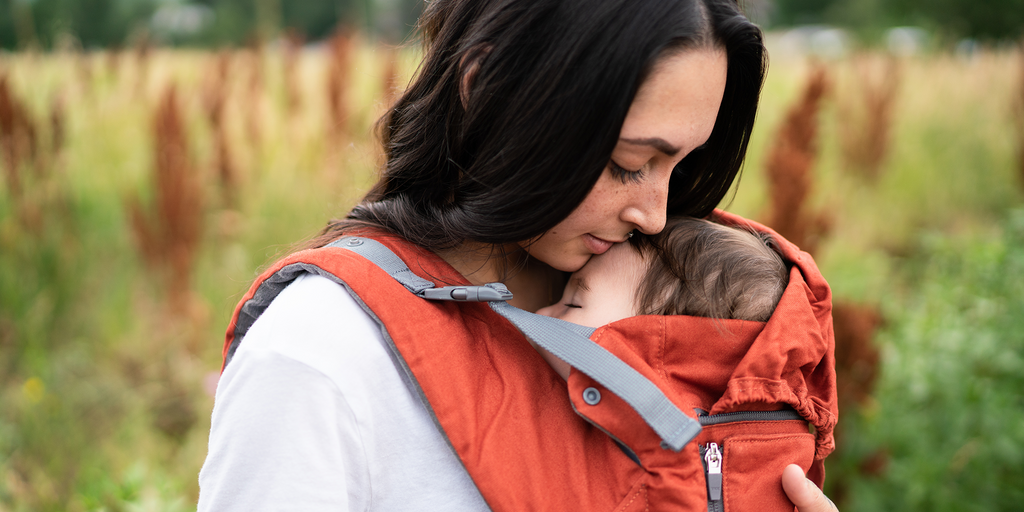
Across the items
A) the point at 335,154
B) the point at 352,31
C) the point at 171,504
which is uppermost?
the point at 352,31

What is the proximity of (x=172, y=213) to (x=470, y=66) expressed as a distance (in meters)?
2.85

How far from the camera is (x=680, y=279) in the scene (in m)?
1.32

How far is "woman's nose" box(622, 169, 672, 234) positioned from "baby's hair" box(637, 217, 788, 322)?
105mm

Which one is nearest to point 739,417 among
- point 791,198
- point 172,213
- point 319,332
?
point 319,332

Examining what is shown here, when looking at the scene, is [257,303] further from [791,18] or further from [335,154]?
[791,18]

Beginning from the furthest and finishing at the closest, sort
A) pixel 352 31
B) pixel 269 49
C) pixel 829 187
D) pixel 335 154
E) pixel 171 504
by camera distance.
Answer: pixel 829 187, pixel 269 49, pixel 352 31, pixel 335 154, pixel 171 504

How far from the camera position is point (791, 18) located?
3159 cm

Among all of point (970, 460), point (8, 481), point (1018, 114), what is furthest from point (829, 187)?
point (8, 481)

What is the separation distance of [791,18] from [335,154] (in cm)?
3232

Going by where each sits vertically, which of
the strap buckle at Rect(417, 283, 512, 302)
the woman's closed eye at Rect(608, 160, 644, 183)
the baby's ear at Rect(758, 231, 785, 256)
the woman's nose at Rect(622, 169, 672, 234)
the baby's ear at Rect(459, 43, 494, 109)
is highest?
the baby's ear at Rect(459, 43, 494, 109)

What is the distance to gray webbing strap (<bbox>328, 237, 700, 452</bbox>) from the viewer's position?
1032mm

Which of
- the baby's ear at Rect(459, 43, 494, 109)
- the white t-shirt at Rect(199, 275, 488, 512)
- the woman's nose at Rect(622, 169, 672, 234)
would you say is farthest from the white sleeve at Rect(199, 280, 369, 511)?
the woman's nose at Rect(622, 169, 672, 234)

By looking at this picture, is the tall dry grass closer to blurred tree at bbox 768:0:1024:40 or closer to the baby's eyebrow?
the baby's eyebrow

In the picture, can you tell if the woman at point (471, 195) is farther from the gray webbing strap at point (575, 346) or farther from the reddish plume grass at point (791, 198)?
the reddish plume grass at point (791, 198)
